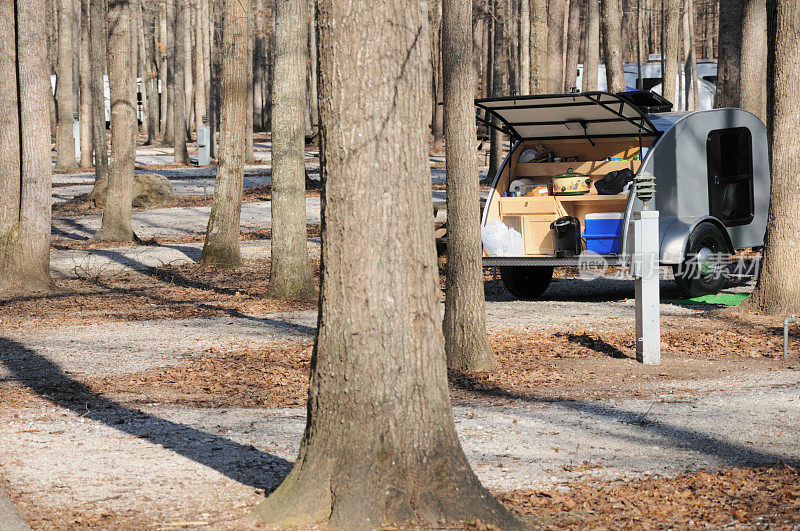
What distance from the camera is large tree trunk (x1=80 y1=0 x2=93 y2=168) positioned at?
35.5 meters

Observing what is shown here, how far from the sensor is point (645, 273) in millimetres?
8703

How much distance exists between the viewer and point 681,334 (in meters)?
9.74

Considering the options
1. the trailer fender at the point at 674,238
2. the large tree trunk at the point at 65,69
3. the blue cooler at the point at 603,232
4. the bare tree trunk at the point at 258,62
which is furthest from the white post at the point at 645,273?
the bare tree trunk at the point at 258,62

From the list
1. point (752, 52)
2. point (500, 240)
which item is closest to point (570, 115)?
point (500, 240)

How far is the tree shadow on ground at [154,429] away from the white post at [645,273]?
4007 mm

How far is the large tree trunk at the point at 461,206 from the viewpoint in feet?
26.4

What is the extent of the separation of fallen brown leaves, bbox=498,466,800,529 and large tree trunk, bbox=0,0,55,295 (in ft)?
31.9

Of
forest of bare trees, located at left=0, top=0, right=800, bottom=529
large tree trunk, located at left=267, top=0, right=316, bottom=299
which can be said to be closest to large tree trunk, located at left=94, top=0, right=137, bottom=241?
forest of bare trees, located at left=0, top=0, right=800, bottom=529

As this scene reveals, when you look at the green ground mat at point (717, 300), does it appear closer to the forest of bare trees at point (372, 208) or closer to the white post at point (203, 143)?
the forest of bare trees at point (372, 208)

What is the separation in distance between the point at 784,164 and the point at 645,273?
256 centimetres

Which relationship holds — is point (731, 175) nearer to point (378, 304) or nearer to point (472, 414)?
point (472, 414)

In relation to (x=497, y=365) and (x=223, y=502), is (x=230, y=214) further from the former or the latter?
(x=223, y=502)

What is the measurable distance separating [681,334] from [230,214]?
25.6 ft

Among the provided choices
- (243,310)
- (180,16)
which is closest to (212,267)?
(243,310)
